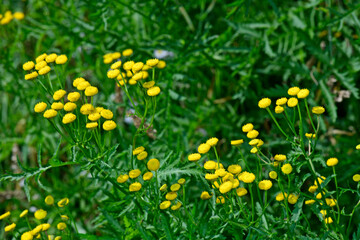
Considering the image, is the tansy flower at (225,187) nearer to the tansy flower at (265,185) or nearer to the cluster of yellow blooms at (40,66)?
the tansy flower at (265,185)

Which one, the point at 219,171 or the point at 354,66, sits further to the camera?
the point at 354,66

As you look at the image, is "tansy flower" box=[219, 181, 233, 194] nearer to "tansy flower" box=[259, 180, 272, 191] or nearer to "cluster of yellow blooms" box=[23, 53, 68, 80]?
"tansy flower" box=[259, 180, 272, 191]

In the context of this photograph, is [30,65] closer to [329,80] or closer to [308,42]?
[308,42]

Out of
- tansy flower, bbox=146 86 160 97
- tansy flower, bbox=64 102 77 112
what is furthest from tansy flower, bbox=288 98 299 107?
tansy flower, bbox=64 102 77 112

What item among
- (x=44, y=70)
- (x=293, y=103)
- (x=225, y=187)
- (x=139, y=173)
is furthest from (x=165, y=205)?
(x=44, y=70)

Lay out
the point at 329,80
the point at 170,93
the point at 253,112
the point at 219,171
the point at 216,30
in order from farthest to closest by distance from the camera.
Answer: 1. the point at 216,30
2. the point at 253,112
3. the point at 329,80
4. the point at 170,93
5. the point at 219,171

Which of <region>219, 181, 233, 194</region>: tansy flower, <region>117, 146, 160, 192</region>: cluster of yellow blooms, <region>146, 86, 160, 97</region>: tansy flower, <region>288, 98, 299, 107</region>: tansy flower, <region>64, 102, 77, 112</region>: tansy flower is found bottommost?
<region>117, 146, 160, 192</region>: cluster of yellow blooms

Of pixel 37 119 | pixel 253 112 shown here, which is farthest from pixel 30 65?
pixel 253 112

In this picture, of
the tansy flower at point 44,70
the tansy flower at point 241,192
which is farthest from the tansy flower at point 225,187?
the tansy flower at point 44,70
